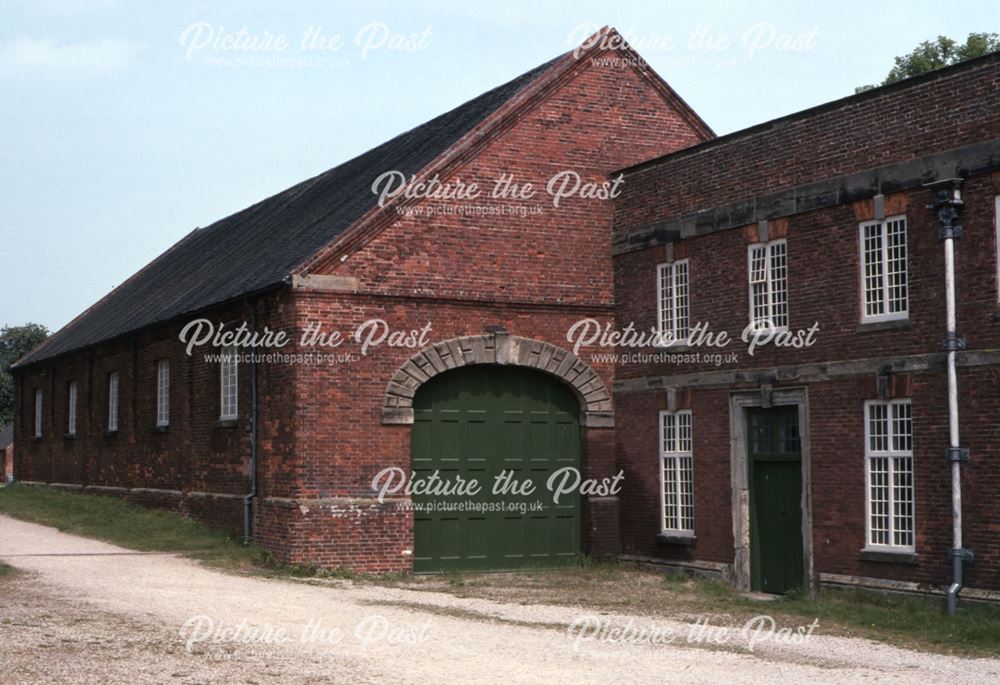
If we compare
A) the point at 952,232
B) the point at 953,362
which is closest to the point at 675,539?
the point at 953,362

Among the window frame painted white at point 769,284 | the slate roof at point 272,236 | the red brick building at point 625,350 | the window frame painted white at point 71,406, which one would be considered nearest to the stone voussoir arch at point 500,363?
the red brick building at point 625,350

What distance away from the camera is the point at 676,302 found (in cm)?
2262

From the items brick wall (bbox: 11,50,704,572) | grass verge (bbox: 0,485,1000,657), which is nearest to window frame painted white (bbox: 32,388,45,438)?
grass verge (bbox: 0,485,1000,657)

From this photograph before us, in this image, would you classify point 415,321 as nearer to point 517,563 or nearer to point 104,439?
point 517,563

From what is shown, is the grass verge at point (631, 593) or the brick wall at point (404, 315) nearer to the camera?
the grass verge at point (631, 593)

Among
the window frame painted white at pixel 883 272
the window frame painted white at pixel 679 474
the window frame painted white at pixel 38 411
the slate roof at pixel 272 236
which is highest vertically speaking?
the slate roof at pixel 272 236

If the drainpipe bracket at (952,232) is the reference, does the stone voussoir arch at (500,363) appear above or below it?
below

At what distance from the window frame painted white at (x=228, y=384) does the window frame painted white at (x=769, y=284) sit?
385 inches

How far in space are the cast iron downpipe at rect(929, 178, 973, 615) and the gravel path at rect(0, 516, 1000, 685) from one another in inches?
101

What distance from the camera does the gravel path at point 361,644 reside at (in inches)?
486

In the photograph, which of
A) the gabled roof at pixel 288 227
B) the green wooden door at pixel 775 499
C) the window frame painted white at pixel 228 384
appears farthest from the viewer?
the window frame painted white at pixel 228 384

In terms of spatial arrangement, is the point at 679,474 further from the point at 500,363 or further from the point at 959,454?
the point at 959,454

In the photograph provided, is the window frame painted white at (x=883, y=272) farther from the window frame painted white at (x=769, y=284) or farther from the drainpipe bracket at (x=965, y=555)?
the drainpipe bracket at (x=965, y=555)

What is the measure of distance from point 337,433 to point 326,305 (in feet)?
6.96
